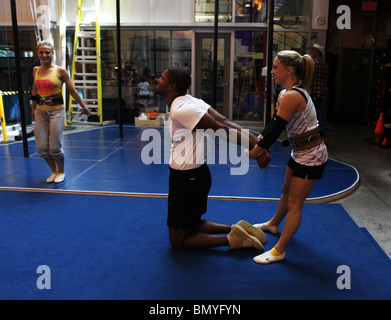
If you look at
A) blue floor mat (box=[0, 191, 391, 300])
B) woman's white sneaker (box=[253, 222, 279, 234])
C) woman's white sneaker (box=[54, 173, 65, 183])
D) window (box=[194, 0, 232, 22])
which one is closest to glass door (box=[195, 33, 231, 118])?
window (box=[194, 0, 232, 22])

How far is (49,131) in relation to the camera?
5.09 m

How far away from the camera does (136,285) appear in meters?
2.70

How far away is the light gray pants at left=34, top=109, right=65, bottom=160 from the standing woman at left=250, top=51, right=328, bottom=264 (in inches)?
122

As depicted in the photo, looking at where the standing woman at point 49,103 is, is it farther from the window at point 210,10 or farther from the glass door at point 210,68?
the window at point 210,10

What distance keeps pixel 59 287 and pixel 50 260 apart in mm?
458

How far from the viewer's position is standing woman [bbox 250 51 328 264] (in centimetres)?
279

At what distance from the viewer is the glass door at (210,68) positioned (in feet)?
35.7

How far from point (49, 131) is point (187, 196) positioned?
2872 millimetres

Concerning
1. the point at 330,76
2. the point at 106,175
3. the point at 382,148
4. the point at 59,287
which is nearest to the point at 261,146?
the point at 59,287

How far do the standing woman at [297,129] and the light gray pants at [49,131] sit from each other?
122 inches

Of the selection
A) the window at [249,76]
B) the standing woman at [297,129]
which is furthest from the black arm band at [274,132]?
the window at [249,76]

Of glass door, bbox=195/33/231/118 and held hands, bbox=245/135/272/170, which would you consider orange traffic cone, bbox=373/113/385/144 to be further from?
held hands, bbox=245/135/272/170

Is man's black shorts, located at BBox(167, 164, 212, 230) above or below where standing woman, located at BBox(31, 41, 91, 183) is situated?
below

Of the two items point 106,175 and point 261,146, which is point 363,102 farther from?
point 261,146
